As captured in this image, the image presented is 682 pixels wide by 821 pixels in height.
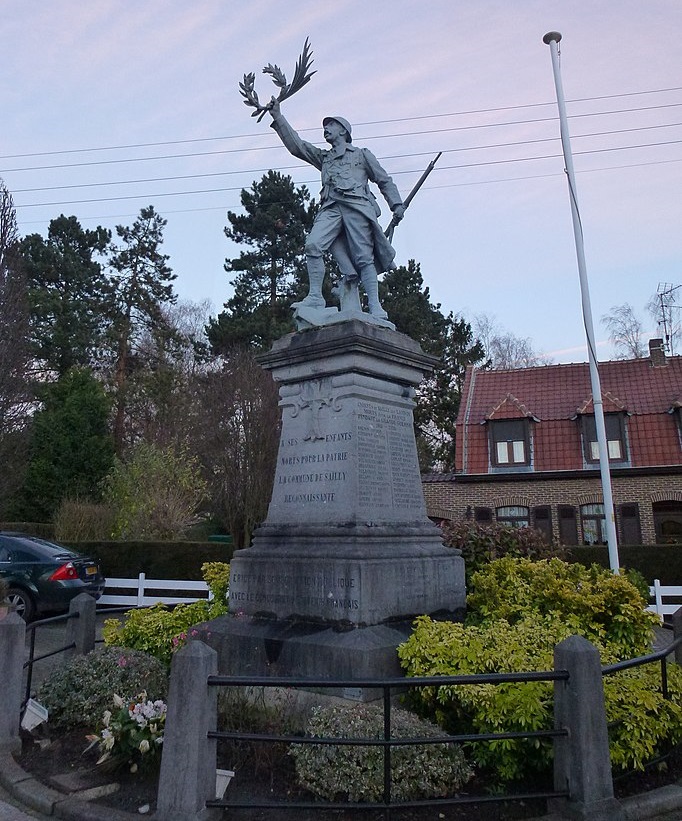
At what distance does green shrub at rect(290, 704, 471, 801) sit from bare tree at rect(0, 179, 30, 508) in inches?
724

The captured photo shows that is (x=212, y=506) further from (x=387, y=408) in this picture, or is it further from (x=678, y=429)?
(x=387, y=408)

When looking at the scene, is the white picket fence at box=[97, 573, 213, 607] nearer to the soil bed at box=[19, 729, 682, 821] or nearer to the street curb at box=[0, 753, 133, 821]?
the soil bed at box=[19, 729, 682, 821]

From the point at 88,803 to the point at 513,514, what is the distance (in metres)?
22.2

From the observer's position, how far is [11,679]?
5352 millimetres

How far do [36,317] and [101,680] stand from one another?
31413mm

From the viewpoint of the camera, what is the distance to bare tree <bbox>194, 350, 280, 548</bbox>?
25.2 metres

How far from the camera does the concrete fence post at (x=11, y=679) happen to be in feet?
A: 17.0

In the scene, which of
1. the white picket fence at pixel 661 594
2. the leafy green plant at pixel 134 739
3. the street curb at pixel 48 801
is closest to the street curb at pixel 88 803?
the street curb at pixel 48 801

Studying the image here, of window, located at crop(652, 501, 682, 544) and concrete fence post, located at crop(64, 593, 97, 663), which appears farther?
window, located at crop(652, 501, 682, 544)

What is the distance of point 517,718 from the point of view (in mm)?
4355

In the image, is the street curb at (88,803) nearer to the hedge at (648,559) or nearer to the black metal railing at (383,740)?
the black metal railing at (383,740)

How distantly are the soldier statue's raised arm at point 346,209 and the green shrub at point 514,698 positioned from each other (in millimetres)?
3614

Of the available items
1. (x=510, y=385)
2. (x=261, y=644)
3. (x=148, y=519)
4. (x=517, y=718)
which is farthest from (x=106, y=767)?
(x=510, y=385)

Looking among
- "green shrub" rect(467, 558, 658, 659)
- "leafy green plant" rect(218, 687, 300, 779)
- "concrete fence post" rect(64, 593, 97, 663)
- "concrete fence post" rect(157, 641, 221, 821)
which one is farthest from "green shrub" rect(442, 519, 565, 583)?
"concrete fence post" rect(157, 641, 221, 821)
